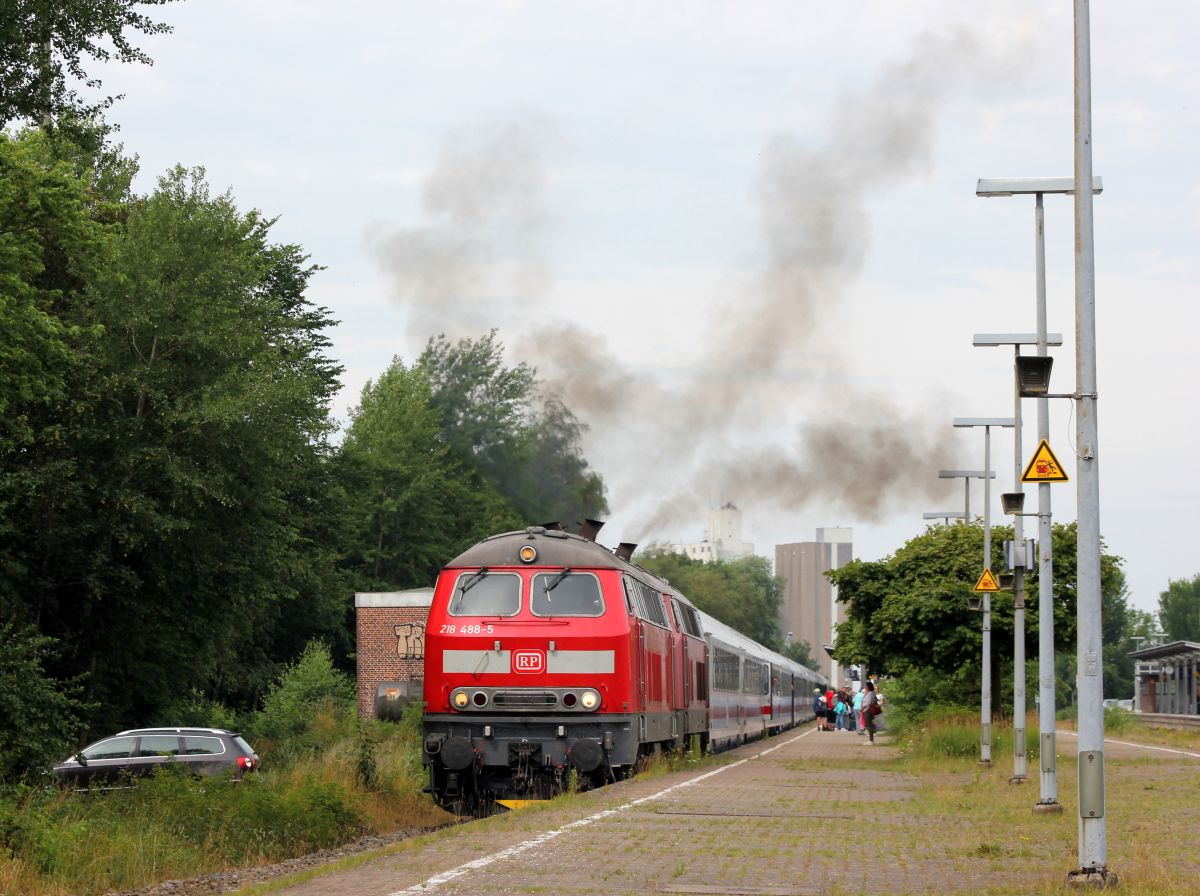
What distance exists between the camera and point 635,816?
16.0 meters

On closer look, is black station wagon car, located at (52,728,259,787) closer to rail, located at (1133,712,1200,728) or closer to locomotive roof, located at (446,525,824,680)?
locomotive roof, located at (446,525,824,680)

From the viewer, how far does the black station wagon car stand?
2586cm

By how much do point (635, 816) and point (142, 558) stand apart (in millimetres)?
22923

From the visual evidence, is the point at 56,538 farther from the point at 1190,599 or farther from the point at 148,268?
the point at 1190,599

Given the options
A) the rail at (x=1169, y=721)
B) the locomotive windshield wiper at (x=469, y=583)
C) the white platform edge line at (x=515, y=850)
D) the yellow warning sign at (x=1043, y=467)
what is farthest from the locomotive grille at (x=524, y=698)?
the rail at (x=1169, y=721)

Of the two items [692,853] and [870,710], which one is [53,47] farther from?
[870,710]

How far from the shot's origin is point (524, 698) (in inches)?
786

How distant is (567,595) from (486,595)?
1065 mm

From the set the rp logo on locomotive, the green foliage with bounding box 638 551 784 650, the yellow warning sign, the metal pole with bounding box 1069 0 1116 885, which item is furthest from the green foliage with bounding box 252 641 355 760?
the green foliage with bounding box 638 551 784 650

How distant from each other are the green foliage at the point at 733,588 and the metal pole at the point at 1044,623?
9316 centimetres

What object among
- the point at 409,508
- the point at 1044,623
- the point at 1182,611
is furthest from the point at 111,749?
the point at 1182,611

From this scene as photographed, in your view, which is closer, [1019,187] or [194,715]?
[1019,187]

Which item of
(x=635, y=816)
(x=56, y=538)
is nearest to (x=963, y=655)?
(x=56, y=538)

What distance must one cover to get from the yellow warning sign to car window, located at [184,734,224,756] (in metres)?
16.1
